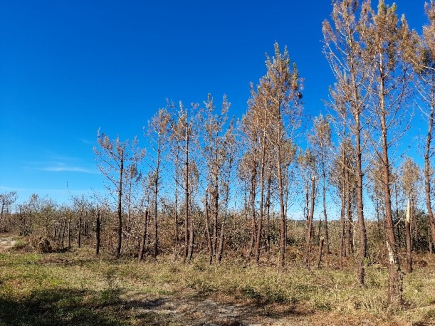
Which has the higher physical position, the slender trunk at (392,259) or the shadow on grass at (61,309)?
the slender trunk at (392,259)

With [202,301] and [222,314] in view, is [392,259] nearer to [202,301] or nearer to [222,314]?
[222,314]

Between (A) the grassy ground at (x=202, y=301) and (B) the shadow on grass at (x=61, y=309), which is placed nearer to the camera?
(A) the grassy ground at (x=202, y=301)

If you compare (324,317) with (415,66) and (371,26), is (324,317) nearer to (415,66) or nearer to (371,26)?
(371,26)

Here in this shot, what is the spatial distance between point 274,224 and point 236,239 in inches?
338

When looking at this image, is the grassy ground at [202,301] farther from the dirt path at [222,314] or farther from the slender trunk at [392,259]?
the slender trunk at [392,259]

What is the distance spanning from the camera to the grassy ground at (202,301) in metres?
8.59

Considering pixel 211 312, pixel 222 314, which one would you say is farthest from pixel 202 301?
pixel 222 314

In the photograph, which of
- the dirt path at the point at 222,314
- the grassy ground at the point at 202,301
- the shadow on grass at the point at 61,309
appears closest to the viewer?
the dirt path at the point at 222,314

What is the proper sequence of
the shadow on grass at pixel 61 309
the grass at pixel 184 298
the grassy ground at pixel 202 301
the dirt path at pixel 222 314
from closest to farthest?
1. the dirt path at pixel 222 314
2. the grassy ground at pixel 202 301
3. the grass at pixel 184 298
4. the shadow on grass at pixel 61 309

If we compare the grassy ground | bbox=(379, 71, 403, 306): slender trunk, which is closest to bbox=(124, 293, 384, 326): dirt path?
the grassy ground

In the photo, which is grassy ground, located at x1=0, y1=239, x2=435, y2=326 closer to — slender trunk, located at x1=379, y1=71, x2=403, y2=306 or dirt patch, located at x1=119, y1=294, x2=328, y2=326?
dirt patch, located at x1=119, y1=294, x2=328, y2=326

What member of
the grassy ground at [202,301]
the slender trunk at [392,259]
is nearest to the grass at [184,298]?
the grassy ground at [202,301]

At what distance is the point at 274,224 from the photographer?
40.5 m

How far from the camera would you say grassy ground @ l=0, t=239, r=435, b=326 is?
338 inches
